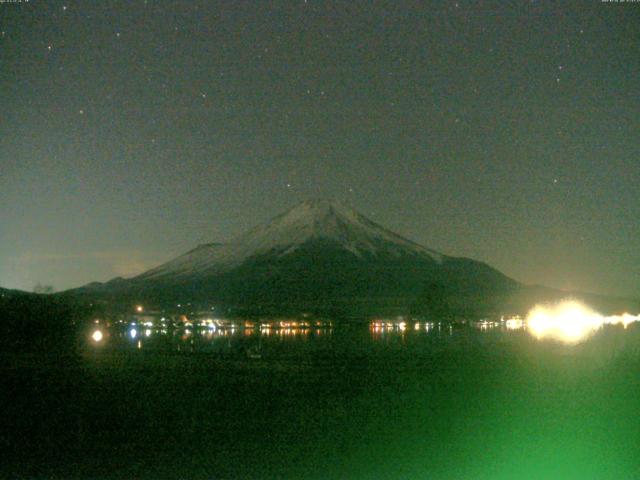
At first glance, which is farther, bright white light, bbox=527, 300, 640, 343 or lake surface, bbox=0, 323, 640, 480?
bright white light, bbox=527, 300, 640, 343

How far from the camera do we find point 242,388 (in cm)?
2261

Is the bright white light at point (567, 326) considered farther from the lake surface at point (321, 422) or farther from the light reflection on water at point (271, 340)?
the lake surface at point (321, 422)

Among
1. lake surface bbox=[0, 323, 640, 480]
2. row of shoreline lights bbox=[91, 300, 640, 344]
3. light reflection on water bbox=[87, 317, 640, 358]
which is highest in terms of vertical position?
row of shoreline lights bbox=[91, 300, 640, 344]

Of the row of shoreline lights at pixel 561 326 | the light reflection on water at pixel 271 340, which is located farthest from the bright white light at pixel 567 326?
the light reflection on water at pixel 271 340

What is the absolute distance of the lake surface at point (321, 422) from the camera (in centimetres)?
1265

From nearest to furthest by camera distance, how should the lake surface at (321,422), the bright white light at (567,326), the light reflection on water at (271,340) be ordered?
the lake surface at (321,422), the light reflection on water at (271,340), the bright white light at (567,326)

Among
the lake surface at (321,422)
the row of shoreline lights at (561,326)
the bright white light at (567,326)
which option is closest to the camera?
the lake surface at (321,422)

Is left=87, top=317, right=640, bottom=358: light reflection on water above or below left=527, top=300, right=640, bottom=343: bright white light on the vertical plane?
below

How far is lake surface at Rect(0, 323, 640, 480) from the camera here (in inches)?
498

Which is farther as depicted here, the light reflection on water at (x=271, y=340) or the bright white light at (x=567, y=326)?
the bright white light at (x=567, y=326)

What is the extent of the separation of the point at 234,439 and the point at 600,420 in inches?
297

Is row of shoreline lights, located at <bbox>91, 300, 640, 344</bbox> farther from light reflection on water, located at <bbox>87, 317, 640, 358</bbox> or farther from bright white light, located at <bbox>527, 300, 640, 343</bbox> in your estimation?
light reflection on water, located at <bbox>87, 317, 640, 358</bbox>

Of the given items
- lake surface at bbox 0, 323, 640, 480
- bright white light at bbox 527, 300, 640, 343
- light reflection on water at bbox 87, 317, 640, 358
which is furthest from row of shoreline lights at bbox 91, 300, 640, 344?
lake surface at bbox 0, 323, 640, 480

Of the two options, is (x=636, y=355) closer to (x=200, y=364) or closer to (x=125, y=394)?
(x=200, y=364)
